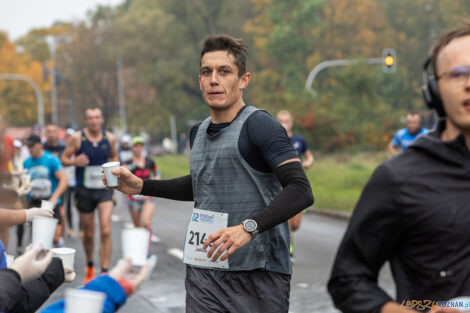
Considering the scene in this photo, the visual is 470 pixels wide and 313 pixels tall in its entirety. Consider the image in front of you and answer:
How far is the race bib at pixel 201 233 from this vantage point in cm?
406

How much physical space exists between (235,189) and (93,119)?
646cm

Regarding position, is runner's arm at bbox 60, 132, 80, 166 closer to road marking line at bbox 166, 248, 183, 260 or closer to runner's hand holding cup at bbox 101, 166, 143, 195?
road marking line at bbox 166, 248, 183, 260

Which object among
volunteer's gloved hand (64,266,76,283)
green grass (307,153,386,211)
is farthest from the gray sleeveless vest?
green grass (307,153,386,211)

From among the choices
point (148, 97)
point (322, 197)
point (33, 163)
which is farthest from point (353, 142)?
point (148, 97)

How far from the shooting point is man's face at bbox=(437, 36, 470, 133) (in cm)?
228

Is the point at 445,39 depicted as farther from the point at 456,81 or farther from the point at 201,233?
the point at 201,233

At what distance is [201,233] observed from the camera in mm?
4172

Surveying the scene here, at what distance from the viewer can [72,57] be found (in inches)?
2564

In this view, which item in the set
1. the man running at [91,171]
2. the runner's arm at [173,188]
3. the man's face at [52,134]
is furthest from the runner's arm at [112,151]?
the runner's arm at [173,188]

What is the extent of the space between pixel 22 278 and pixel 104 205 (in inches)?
298

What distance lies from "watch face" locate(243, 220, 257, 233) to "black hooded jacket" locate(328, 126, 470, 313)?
1273 millimetres

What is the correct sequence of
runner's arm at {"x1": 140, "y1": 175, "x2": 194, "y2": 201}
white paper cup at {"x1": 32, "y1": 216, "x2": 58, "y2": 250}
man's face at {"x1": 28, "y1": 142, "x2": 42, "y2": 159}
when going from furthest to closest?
man's face at {"x1": 28, "y1": 142, "x2": 42, "y2": 159} < runner's arm at {"x1": 140, "y1": 175, "x2": 194, "y2": 201} < white paper cup at {"x1": 32, "y1": 216, "x2": 58, "y2": 250}

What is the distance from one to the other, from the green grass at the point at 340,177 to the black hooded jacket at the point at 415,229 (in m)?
15.4

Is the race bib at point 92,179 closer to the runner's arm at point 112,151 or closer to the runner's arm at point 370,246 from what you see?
the runner's arm at point 112,151
